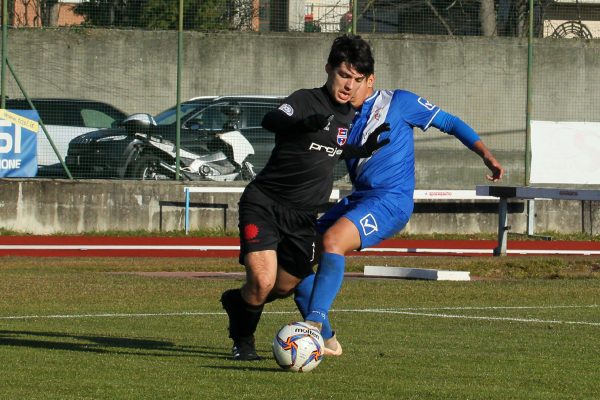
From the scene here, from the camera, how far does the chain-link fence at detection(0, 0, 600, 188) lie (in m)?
23.1

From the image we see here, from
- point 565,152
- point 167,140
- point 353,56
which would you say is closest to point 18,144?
point 167,140

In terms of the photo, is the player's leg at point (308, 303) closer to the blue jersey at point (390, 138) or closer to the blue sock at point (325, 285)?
the blue sock at point (325, 285)

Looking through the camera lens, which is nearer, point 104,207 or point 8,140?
point 8,140

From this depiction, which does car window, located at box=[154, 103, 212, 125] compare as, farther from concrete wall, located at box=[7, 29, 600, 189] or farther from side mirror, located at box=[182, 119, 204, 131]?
concrete wall, located at box=[7, 29, 600, 189]

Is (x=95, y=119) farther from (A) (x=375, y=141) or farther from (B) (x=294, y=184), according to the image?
(B) (x=294, y=184)

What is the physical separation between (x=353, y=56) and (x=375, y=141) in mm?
615

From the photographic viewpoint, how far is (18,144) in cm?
2256

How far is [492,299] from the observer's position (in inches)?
514

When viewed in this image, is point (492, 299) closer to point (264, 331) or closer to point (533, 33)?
point (264, 331)

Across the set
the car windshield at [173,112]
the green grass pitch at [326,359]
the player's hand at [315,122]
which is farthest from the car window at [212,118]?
the player's hand at [315,122]

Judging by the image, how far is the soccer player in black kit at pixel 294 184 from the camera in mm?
7645

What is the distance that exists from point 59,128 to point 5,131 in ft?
3.22

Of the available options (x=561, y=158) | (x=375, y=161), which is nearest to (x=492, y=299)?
(x=375, y=161)

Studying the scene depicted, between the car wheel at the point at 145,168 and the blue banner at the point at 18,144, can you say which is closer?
the blue banner at the point at 18,144
